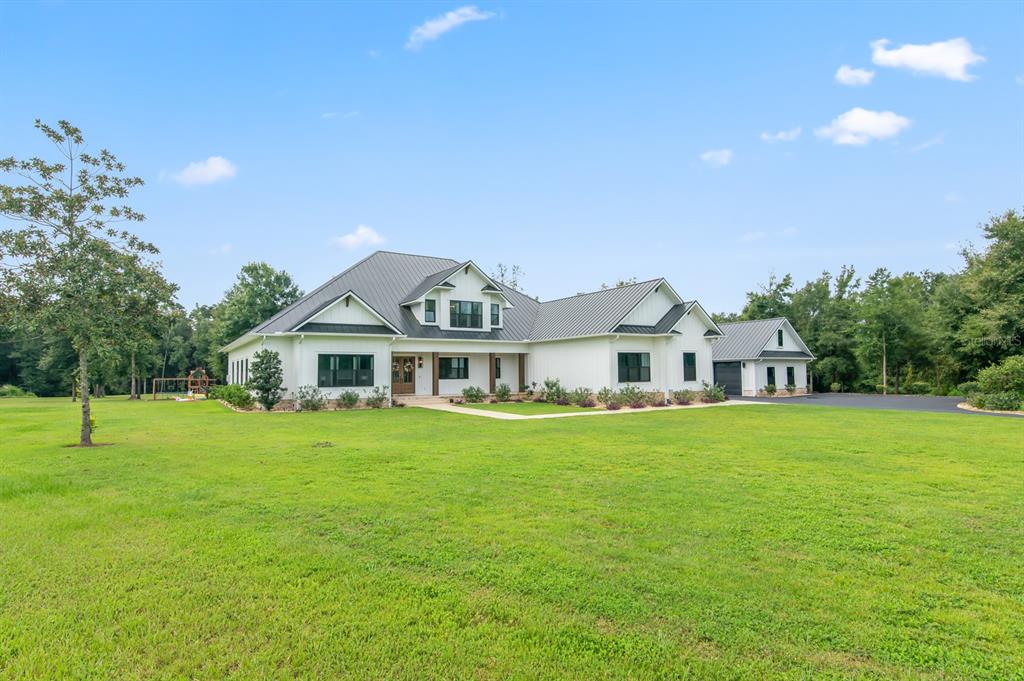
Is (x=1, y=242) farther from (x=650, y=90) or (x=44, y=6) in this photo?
(x=650, y=90)

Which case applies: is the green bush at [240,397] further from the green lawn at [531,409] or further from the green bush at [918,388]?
Result: the green bush at [918,388]

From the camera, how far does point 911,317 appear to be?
36.5 meters

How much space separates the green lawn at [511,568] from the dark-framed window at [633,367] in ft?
48.3

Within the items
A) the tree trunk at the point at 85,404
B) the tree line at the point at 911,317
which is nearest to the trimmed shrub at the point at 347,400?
the tree trunk at the point at 85,404

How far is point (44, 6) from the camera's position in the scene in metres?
11.8

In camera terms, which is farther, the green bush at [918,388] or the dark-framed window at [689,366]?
the green bush at [918,388]

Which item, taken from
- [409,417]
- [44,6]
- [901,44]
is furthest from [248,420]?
[901,44]

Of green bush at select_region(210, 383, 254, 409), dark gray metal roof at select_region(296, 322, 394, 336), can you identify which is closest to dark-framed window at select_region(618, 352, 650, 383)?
dark gray metal roof at select_region(296, 322, 394, 336)

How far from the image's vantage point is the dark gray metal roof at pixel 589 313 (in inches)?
952

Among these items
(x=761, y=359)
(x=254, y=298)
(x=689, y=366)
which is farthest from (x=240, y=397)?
(x=761, y=359)

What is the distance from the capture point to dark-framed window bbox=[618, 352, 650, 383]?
23.9 metres

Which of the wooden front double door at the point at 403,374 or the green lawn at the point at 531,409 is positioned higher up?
the wooden front double door at the point at 403,374

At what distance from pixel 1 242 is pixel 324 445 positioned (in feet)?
25.7

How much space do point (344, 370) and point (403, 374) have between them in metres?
3.89
